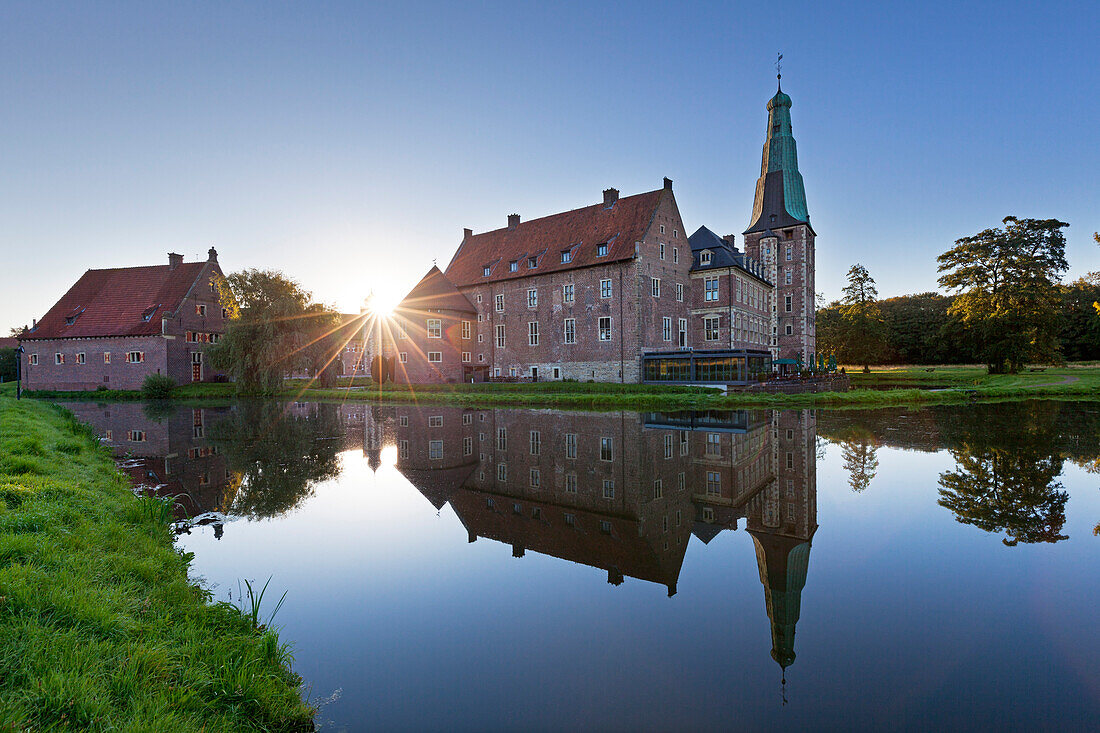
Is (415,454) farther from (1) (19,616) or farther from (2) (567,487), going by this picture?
(1) (19,616)

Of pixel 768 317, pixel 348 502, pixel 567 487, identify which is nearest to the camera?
pixel 348 502

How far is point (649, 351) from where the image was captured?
36875 mm

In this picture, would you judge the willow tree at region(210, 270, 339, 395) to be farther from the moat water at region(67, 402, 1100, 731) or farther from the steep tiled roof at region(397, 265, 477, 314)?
the moat water at region(67, 402, 1100, 731)

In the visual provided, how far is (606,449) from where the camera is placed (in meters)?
13.2

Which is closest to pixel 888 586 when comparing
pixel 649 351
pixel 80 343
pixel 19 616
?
pixel 19 616

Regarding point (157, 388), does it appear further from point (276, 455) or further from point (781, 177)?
point (781, 177)

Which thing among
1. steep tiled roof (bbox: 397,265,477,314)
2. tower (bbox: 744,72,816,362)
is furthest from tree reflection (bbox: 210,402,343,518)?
tower (bbox: 744,72,816,362)

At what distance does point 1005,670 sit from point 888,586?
159 centimetres

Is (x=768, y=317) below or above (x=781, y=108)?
below

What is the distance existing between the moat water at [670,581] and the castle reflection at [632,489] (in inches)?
2.5

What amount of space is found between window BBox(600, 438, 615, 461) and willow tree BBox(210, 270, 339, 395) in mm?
29657

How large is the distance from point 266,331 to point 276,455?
2649cm

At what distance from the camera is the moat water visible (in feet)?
11.6

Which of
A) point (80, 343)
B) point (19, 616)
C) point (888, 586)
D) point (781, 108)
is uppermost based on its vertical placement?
point (781, 108)
